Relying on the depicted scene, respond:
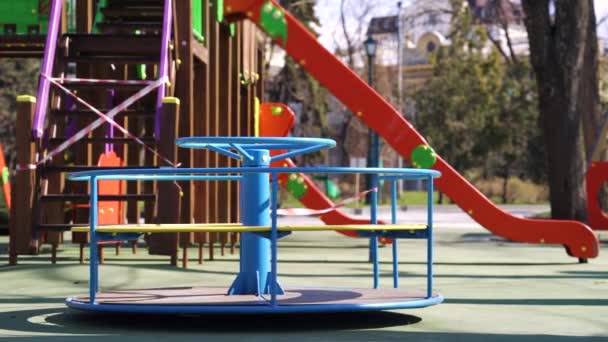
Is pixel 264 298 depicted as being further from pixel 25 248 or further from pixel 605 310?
pixel 25 248

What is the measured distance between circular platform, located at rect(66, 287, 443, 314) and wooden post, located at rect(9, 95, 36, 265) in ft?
13.3

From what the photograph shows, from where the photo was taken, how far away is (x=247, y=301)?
761cm

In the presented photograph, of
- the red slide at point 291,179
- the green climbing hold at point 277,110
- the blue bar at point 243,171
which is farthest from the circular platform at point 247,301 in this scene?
the green climbing hold at point 277,110

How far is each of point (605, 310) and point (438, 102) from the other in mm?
47929

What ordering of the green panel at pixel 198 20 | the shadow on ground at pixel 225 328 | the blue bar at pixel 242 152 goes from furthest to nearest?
the green panel at pixel 198 20
the blue bar at pixel 242 152
the shadow on ground at pixel 225 328

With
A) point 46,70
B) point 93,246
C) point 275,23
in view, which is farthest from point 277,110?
point 93,246

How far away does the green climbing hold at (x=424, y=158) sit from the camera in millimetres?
15312

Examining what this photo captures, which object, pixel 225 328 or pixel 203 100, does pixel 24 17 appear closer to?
pixel 203 100

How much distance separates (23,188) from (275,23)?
5.11m

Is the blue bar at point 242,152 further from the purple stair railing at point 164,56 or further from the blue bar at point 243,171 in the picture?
the purple stair railing at point 164,56

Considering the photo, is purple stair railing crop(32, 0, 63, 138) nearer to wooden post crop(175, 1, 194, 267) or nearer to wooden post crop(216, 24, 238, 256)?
wooden post crop(175, 1, 194, 267)

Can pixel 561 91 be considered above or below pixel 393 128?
above

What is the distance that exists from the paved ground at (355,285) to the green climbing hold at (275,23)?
122 inches

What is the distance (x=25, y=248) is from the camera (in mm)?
12555
